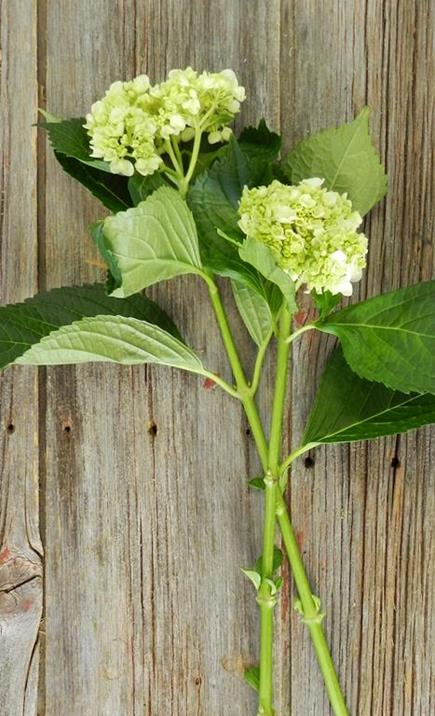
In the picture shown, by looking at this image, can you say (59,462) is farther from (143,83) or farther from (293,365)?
(143,83)

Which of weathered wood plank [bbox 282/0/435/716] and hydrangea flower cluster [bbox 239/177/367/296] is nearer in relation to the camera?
hydrangea flower cluster [bbox 239/177/367/296]

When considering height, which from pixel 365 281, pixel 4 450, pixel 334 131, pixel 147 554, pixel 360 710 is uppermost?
pixel 334 131

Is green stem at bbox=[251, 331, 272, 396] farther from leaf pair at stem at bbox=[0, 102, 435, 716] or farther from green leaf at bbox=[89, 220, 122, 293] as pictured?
green leaf at bbox=[89, 220, 122, 293]

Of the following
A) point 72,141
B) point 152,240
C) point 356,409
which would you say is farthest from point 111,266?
point 356,409

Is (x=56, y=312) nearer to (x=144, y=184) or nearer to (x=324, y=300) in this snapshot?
(x=144, y=184)

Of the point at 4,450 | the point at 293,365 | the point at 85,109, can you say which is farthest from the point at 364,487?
the point at 85,109

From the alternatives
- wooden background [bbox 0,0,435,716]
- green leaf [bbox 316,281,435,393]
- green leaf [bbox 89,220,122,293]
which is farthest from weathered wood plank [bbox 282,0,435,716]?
green leaf [bbox 89,220,122,293]
